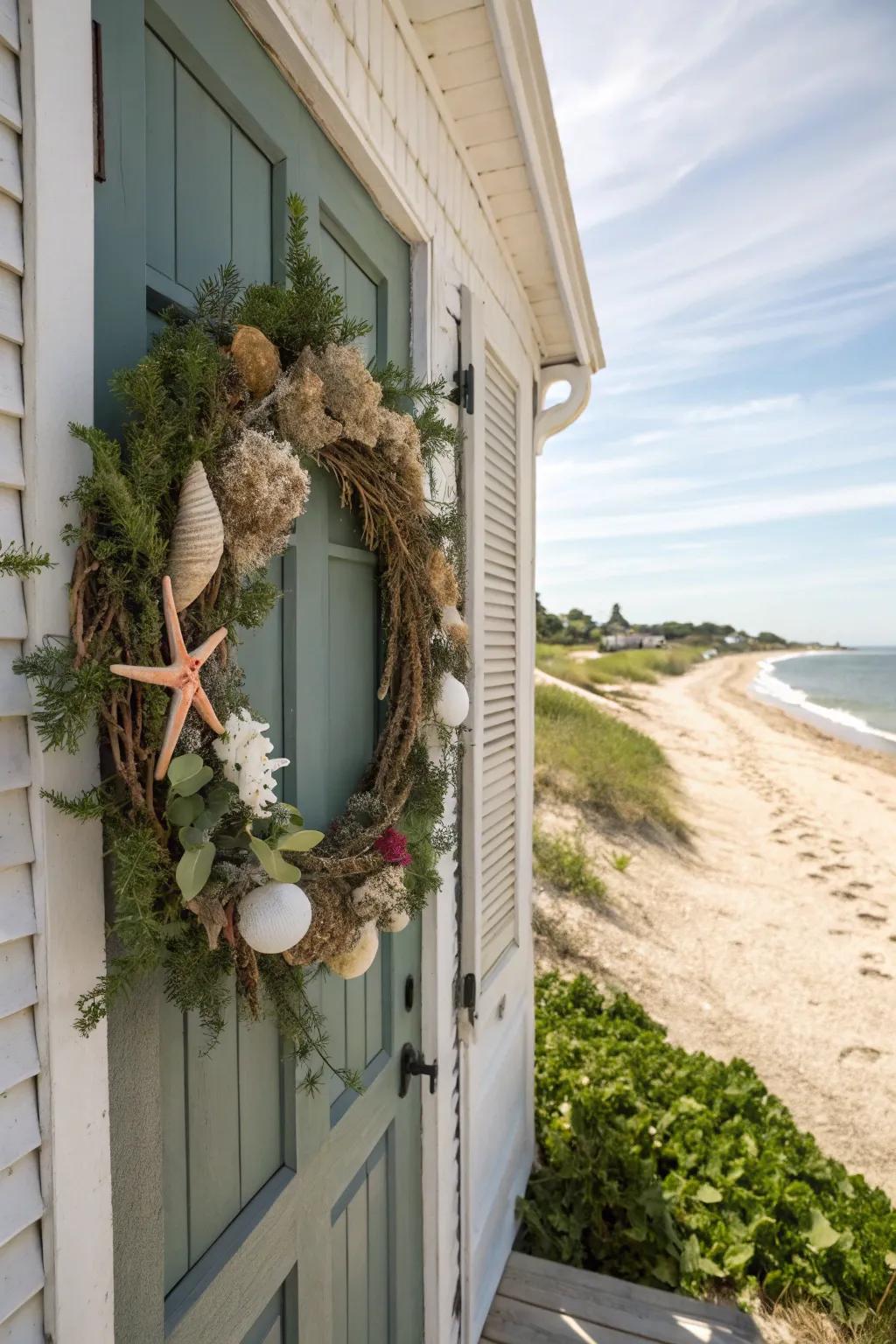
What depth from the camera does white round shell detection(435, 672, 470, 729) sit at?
53.6 inches

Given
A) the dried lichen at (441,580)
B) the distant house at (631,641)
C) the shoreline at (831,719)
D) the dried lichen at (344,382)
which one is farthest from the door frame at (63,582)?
the distant house at (631,641)

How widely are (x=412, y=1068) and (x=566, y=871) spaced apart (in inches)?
174

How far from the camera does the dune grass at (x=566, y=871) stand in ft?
19.1

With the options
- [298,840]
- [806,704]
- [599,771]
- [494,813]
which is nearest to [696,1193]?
[494,813]

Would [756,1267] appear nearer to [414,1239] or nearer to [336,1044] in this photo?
[414,1239]

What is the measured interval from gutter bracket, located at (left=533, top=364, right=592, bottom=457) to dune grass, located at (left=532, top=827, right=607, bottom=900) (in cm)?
353

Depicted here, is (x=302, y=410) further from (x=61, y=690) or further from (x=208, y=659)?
(x=61, y=690)

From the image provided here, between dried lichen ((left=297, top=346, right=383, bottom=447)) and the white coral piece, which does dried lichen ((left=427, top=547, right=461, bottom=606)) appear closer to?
dried lichen ((left=297, top=346, right=383, bottom=447))

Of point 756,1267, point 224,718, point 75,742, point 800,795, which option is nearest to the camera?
point 75,742

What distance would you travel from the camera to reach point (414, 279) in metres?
1.67

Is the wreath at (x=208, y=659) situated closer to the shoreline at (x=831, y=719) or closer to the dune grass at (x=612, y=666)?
the dune grass at (x=612, y=666)

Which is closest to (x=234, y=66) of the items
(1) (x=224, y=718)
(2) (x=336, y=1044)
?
(1) (x=224, y=718)

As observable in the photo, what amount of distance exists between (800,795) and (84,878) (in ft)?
37.7

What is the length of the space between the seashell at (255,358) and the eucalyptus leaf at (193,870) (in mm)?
513
